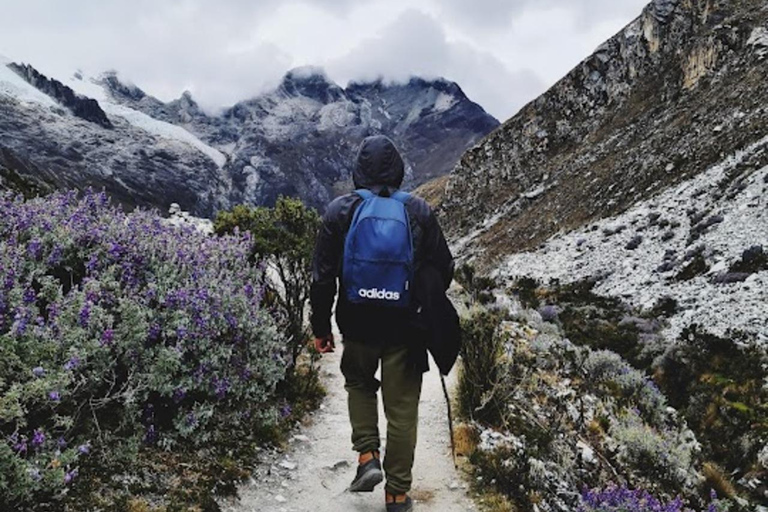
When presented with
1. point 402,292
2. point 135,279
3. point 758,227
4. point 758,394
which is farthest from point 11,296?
point 758,227

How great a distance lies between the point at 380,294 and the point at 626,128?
41.1 meters

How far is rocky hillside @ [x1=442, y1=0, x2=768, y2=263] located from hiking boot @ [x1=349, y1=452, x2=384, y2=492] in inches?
885

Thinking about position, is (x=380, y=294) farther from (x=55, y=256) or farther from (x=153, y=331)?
(x=55, y=256)

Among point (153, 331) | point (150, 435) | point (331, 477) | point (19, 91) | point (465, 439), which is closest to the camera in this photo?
point (150, 435)

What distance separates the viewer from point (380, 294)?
4.31 m

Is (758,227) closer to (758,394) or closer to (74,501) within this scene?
(758,394)

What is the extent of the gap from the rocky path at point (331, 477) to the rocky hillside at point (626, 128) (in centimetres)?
2093

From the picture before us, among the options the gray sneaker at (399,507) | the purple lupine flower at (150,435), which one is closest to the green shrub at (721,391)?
the gray sneaker at (399,507)

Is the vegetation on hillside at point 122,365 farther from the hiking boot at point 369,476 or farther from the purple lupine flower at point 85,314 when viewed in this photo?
the hiking boot at point 369,476

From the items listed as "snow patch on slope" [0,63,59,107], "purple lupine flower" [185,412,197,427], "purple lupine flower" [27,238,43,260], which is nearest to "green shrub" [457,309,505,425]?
"purple lupine flower" [185,412,197,427]

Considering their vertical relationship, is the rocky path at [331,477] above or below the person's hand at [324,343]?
below

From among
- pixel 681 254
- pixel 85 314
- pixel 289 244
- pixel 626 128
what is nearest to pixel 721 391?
pixel 289 244

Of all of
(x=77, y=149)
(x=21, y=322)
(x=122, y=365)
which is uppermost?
(x=77, y=149)

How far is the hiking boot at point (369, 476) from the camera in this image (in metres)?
4.77
